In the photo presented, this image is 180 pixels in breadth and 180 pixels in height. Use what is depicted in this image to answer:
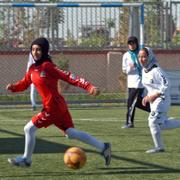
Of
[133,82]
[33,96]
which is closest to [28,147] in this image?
[133,82]

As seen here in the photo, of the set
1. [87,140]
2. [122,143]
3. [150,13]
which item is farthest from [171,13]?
[87,140]

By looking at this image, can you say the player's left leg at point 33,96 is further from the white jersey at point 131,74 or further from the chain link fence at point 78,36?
the white jersey at point 131,74

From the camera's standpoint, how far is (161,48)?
23219mm

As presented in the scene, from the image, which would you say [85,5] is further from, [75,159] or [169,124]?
[75,159]

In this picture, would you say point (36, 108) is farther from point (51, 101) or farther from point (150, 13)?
A: point (51, 101)

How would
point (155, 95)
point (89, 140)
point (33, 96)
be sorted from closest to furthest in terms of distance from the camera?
point (89, 140) < point (155, 95) < point (33, 96)

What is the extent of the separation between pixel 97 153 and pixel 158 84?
53.6 inches

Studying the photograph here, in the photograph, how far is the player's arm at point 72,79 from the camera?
9127 millimetres

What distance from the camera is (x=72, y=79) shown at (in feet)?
30.7

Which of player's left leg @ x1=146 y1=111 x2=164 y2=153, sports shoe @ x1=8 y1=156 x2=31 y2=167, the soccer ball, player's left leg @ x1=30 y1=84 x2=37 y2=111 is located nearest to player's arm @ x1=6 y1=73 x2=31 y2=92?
sports shoe @ x1=8 y1=156 x2=31 y2=167

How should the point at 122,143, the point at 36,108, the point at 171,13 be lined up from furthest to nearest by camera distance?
the point at 171,13, the point at 36,108, the point at 122,143

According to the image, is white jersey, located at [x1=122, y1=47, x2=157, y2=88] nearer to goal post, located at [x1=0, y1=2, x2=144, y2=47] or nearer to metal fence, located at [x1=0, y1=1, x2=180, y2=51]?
goal post, located at [x1=0, y1=2, x2=144, y2=47]

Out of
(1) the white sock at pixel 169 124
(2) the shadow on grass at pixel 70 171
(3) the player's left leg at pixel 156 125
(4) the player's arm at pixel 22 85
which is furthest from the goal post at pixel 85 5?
(4) the player's arm at pixel 22 85

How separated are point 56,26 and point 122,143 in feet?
36.7
